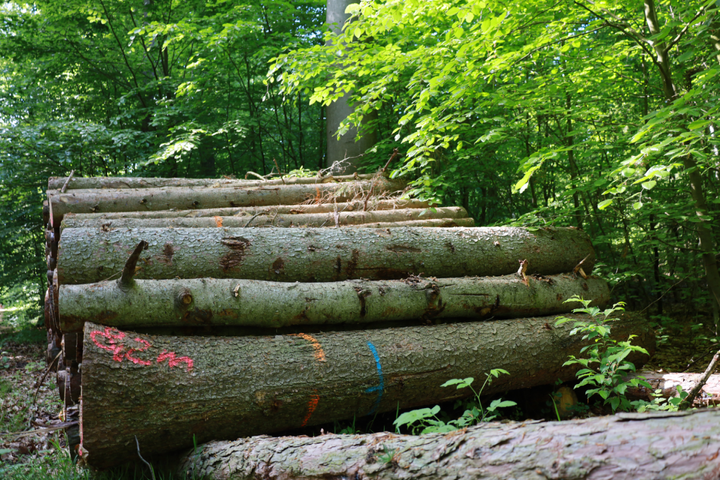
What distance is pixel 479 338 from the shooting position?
3.15 meters

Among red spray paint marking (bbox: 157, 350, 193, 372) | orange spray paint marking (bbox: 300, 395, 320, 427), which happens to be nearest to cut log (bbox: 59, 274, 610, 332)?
red spray paint marking (bbox: 157, 350, 193, 372)

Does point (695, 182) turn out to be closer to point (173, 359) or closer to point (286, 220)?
point (286, 220)

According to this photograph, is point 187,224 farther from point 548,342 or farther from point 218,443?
point 548,342

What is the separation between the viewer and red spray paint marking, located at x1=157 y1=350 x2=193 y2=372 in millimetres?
2320

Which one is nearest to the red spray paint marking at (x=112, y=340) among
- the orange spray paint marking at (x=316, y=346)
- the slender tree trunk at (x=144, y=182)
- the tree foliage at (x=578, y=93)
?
the orange spray paint marking at (x=316, y=346)

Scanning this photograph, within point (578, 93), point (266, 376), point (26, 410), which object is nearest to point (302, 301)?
point (266, 376)

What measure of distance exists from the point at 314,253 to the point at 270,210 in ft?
5.27

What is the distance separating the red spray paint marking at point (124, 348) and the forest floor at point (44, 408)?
2.01ft

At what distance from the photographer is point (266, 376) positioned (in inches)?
97.2

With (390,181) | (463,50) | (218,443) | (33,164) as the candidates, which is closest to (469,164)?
(390,181)

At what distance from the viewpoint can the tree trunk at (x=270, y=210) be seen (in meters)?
4.20

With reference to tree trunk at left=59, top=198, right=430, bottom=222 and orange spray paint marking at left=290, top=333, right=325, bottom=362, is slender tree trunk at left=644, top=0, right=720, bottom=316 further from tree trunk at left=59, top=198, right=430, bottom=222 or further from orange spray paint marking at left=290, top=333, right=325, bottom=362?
orange spray paint marking at left=290, top=333, right=325, bottom=362

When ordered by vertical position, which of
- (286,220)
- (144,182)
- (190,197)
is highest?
(144,182)

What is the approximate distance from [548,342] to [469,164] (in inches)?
126
